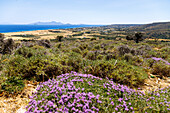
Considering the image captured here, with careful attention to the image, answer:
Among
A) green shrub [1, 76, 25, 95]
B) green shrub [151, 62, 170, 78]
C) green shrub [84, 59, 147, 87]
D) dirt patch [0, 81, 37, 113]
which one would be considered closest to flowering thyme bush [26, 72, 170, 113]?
dirt patch [0, 81, 37, 113]

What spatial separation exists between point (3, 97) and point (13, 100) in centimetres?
36

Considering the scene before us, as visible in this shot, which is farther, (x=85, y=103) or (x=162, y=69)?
(x=162, y=69)

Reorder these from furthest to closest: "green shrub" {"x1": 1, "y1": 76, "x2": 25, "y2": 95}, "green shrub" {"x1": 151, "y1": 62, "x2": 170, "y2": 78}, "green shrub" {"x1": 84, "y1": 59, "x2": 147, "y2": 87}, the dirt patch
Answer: "green shrub" {"x1": 151, "y1": 62, "x2": 170, "y2": 78}, "green shrub" {"x1": 84, "y1": 59, "x2": 147, "y2": 87}, "green shrub" {"x1": 1, "y1": 76, "x2": 25, "y2": 95}, the dirt patch

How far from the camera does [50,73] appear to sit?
468 cm

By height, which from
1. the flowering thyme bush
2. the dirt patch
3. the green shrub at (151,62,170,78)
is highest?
→ the flowering thyme bush

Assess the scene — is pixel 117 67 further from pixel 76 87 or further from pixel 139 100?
pixel 76 87

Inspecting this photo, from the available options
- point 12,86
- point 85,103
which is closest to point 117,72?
point 85,103

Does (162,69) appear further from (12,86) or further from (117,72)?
(12,86)

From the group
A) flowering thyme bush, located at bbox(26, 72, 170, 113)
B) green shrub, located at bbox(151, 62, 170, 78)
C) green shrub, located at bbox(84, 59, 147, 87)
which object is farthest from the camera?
green shrub, located at bbox(151, 62, 170, 78)

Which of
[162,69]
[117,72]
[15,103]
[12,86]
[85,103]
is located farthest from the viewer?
[162,69]

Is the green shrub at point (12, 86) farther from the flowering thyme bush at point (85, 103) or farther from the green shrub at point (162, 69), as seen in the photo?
the green shrub at point (162, 69)

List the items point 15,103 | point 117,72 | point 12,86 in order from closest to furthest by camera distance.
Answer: point 15,103, point 12,86, point 117,72

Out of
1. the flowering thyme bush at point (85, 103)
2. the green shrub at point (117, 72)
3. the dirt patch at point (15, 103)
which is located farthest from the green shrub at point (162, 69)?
the dirt patch at point (15, 103)

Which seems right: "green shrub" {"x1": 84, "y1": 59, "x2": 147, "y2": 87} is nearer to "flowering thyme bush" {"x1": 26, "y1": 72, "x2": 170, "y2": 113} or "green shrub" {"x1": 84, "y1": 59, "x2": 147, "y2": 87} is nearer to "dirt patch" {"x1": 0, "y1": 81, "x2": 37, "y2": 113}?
"flowering thyme bush" {"x1": 26, "y1": 72, "x2": 170, "y2": 113}
